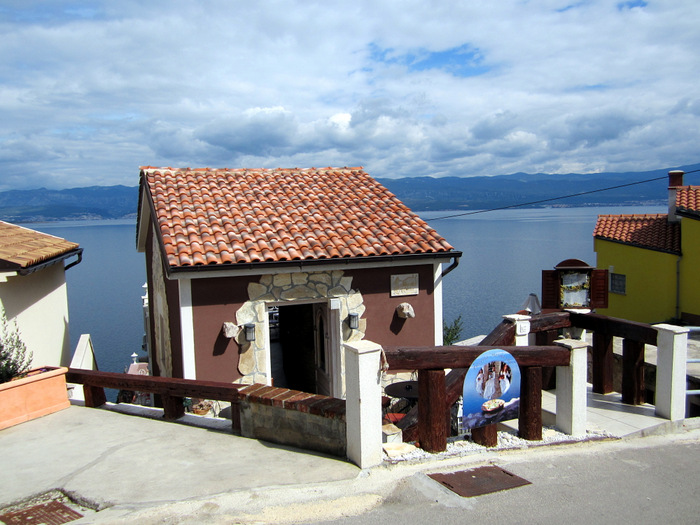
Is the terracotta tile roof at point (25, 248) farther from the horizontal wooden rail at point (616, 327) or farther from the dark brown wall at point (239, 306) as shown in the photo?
the horizontal wooden rail at point (616, 327)

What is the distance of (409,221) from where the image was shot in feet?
35.2

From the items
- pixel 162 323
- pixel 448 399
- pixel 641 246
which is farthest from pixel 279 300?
pixel 641 246

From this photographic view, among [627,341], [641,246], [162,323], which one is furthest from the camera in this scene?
[641,246]

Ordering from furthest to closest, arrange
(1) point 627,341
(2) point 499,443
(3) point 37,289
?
(3) point 37,289
(1) point 627,341
(2) point 499,443

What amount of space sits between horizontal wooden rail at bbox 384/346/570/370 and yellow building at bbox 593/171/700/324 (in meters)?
16.0

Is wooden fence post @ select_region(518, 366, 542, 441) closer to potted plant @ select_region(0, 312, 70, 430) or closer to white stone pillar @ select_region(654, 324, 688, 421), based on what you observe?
white stone pillar @ select_region(654, 324, 688, 421)

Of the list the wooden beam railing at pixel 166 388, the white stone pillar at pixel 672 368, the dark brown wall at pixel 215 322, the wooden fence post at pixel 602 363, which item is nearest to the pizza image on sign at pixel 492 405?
the white stone pillar at pixel 672 368

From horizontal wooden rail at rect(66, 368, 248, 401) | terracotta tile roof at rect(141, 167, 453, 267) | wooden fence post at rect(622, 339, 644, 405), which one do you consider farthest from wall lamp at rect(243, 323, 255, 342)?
wooden fence post at rect(622, 339, 644, 405)

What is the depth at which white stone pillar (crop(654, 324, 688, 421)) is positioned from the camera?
643 cm

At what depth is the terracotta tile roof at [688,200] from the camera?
1847 centimetres

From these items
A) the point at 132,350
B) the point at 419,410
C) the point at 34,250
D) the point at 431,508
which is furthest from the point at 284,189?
the point at 132,350

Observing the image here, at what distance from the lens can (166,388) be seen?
21.7ft

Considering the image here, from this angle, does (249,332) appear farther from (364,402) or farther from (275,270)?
(364,402)

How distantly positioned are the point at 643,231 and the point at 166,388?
20855mm
